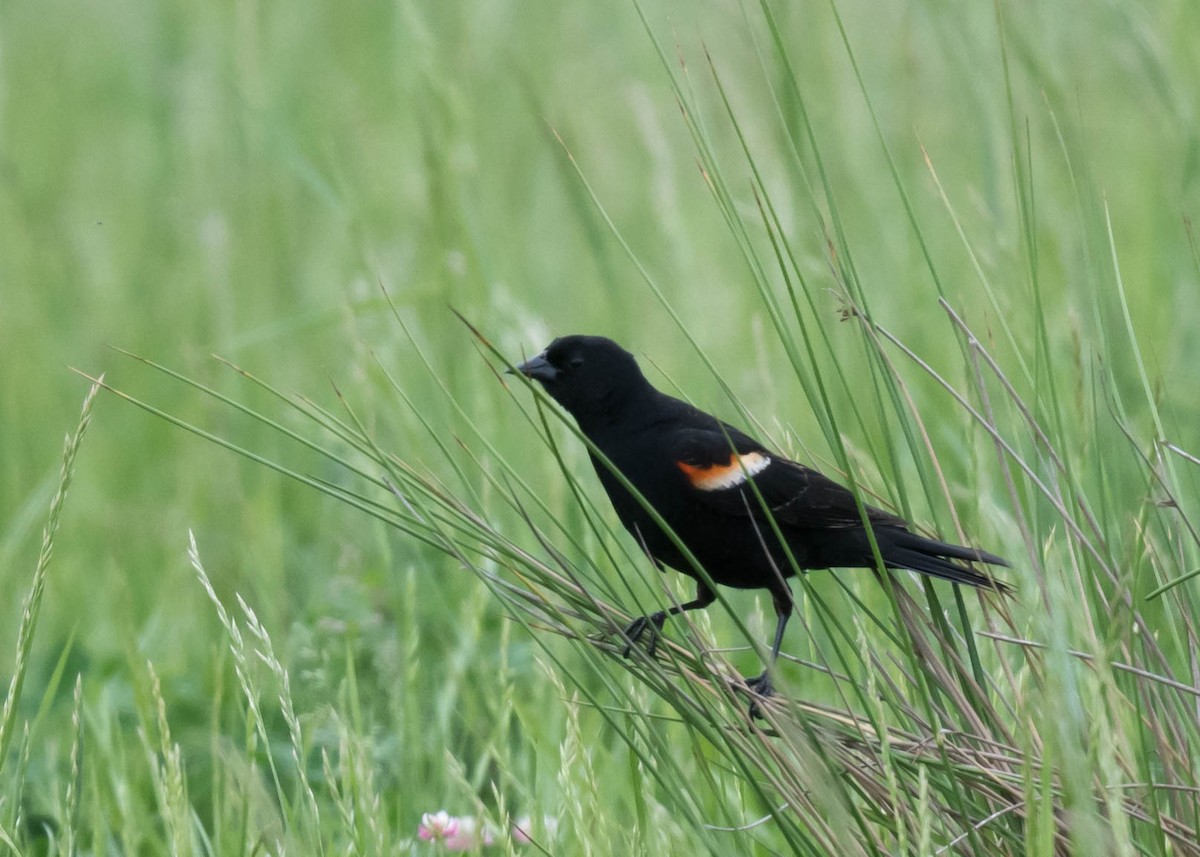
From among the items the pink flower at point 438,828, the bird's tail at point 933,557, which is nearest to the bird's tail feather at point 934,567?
the bird's tail at point 933,557

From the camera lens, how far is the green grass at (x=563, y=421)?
1.78m

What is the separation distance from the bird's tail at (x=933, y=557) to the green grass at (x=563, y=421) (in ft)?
0.15

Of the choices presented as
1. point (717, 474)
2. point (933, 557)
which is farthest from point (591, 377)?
point (933, 557)

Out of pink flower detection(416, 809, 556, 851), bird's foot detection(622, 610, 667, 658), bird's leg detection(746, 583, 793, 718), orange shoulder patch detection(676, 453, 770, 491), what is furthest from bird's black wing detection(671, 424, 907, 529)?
pink flower detection(416, 809, 556, 851)

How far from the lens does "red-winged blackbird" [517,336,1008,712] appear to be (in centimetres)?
259

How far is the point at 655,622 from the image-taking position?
104 inches

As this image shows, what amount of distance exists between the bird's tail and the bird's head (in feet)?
2.57

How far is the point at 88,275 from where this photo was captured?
5797mm

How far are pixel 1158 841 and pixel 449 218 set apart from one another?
10.4 ft

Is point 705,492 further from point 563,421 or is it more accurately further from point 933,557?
point 563,421

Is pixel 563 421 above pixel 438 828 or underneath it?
above

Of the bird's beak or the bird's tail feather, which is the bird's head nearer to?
the bird's beak

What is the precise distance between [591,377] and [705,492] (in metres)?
0.40

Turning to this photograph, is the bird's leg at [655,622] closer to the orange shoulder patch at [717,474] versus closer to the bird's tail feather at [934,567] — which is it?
the orange shoulder patch at [717,474]
